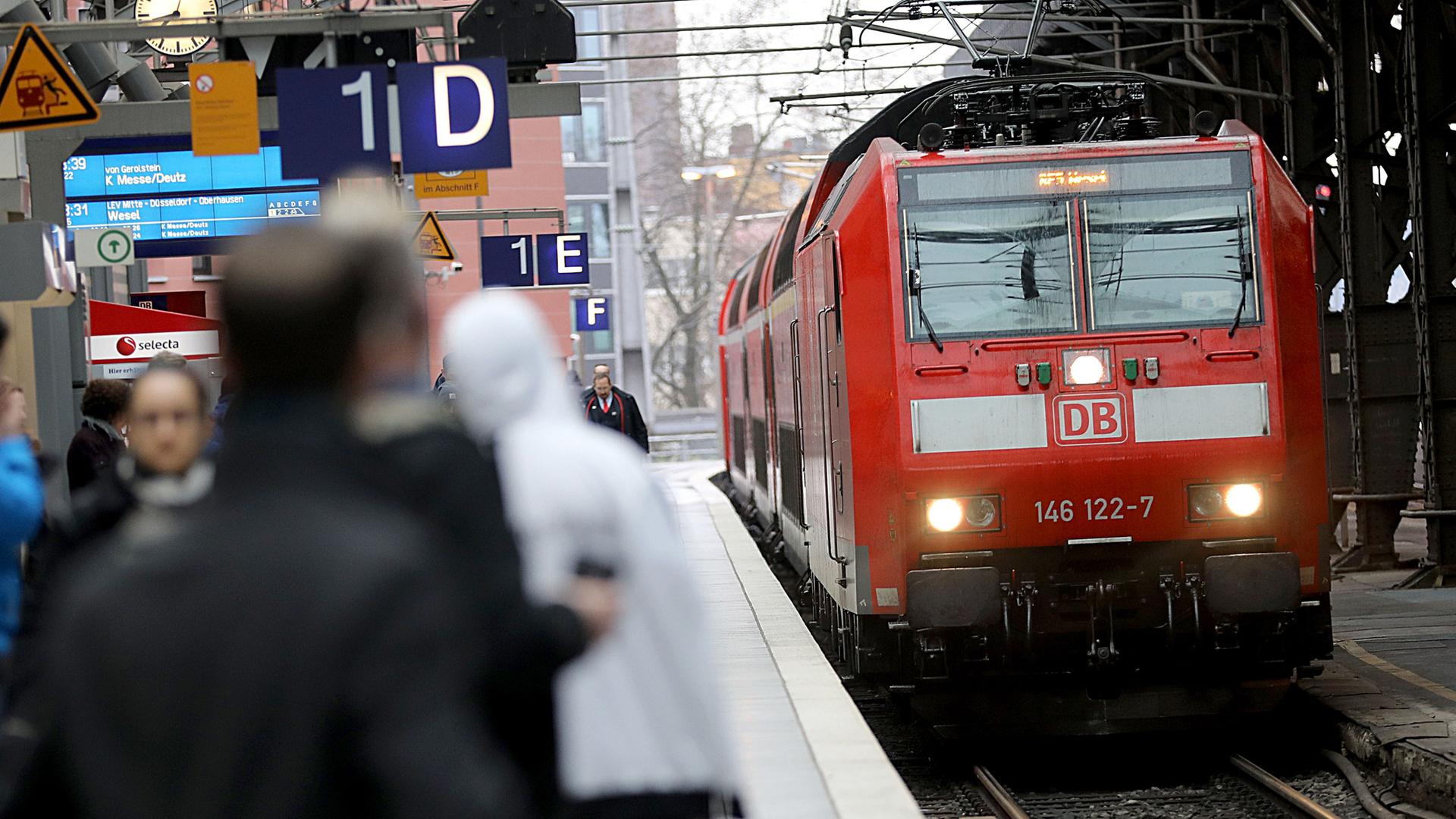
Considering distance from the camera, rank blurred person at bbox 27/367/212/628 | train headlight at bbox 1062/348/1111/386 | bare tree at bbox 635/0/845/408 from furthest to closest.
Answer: bare tree at bbox 635/0/845/408, train headlight at bbox 1062/348/1111/386, blurred person at bbox 27/367/212/628

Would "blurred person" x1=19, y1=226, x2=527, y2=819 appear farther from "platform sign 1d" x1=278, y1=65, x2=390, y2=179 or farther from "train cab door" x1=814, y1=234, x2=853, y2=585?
"platform sign 1d" x1=278, y1=65, x2=390, y2=179

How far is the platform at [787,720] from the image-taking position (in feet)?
23.7

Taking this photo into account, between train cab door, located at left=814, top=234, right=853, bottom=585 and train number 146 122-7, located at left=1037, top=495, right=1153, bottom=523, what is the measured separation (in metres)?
1.12

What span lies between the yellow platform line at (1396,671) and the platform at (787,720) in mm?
3437

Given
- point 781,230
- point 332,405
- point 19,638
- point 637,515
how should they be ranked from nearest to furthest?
point 332,405, point 637,515, point 19,638, point 781,230

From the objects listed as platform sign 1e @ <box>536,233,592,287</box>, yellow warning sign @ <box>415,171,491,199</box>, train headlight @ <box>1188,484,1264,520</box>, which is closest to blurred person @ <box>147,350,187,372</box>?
train headlight @ <box>1188,484,1264,520</box>

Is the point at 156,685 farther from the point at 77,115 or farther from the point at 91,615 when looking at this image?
the point at 77,115

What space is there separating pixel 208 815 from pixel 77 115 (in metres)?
9.49

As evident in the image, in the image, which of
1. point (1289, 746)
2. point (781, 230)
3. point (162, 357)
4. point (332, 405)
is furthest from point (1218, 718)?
point (332, 405)

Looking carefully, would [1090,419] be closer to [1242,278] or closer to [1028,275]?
[1028,275]

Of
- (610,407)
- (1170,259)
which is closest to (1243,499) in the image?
(1170,259)

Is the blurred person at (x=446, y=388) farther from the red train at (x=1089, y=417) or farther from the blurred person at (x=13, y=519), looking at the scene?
the blurred person at (x=13, y=519)

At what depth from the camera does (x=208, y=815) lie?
6.25 feet

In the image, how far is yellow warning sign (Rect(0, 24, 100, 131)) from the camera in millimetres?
10586
